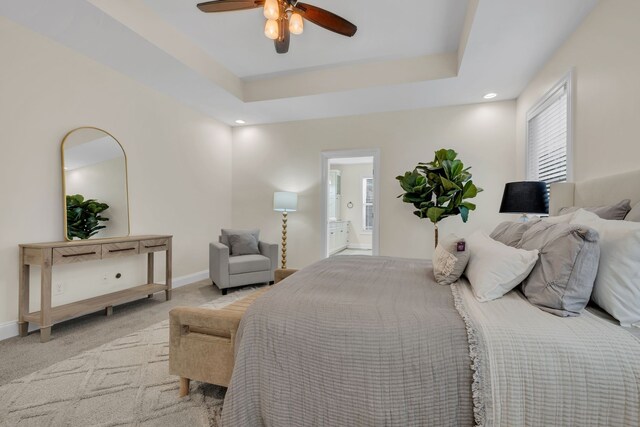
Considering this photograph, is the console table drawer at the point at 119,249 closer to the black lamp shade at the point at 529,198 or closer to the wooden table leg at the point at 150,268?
the wooden table leg at the point at 150,268

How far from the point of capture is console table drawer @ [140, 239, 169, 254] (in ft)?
10.9

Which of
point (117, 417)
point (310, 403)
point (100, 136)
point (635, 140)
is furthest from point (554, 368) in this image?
point (100, 136)

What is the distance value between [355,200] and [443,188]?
514cm

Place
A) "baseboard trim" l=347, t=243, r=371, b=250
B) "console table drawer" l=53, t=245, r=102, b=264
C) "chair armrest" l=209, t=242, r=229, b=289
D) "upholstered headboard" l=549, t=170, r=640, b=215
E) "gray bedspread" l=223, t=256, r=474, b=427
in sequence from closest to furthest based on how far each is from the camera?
"gray bedspread" l=223, t=256, r=474, b=427, "upholstered headboard" l=549, t=170, r=640, b=215, "console table drawer" l=53, t=245, r=102, b=264, "chair armrest" l=209, t=242, r=229, b=289, "baseboard trim" l=347, t=243, r=371, b=250

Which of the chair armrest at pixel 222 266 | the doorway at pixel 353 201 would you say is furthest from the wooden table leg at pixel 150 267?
the doorway at pixel 353 201

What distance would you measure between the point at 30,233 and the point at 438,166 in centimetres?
427

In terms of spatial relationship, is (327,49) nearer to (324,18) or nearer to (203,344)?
(324,18)

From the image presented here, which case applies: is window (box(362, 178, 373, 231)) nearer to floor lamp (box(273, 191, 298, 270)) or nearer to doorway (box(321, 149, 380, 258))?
Result: doorway (box(321, 149, 380, 258))

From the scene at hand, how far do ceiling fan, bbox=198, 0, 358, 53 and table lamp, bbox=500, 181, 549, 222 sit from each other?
194 cm

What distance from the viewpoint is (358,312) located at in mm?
1190

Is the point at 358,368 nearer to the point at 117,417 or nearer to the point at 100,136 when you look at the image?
the point at 117,417

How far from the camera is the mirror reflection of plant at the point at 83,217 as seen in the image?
2891mm

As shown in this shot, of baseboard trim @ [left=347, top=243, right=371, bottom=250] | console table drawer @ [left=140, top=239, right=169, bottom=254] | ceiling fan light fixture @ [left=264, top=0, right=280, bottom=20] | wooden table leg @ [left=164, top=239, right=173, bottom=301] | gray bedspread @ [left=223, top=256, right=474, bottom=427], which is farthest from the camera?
baseboard trim @ [left=347, top=243, right=371, bottom=250]

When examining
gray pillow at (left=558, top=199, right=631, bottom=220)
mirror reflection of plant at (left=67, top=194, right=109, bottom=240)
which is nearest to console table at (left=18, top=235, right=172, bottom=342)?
mirror reflection of plant at (left=67, top=194, right=109, bottom=240)
